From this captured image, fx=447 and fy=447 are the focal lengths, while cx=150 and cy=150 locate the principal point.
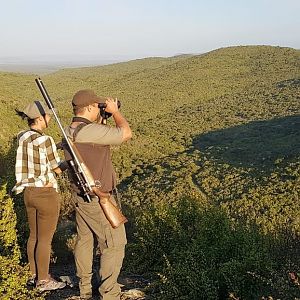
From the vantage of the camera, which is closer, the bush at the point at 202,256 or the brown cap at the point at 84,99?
the brown cap at the point at 84,99

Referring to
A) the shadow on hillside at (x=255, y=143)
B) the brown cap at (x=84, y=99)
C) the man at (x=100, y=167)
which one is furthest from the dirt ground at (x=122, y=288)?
the shadow on hillside at (x=255, y=143)

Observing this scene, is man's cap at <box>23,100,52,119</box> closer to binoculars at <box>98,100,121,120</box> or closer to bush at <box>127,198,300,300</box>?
binoculars at <box>98,100,121,120</box>

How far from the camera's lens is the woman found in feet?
13.1

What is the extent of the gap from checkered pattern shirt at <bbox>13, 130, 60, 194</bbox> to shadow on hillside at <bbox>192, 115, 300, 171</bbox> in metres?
19.4

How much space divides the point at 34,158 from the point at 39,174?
0.15m

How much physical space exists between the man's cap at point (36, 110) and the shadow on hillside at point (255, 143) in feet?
63.7

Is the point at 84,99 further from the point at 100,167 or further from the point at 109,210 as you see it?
the point at 109,210

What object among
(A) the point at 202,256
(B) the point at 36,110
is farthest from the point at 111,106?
(A) the point at 202,256

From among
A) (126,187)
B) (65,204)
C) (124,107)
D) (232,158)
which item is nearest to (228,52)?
(124,107)

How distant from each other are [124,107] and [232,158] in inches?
1013

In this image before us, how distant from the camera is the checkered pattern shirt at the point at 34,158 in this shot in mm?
3967

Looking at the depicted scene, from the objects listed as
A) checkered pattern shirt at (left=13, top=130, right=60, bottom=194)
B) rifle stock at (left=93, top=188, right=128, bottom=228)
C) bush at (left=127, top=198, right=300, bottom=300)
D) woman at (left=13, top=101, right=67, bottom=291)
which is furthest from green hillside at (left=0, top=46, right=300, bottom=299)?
A: checkered pattern shirt at (left=13, top=130, right=60, bottom=194)

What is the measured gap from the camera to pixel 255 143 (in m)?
28.9

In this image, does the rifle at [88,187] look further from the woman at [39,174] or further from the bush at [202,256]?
the bush at [202,256]
